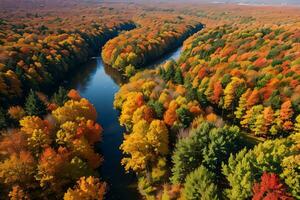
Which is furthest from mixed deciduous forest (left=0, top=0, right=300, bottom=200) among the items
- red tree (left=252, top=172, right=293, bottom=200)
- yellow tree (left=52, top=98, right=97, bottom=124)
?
yellow tree (left=52, top=98, right=97, bottom=124)

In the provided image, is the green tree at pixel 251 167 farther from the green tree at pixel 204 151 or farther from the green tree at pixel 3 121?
the green tree at pixel 3 121

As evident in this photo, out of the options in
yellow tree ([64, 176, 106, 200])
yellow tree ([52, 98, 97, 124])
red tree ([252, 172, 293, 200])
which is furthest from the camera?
yellow tree ([52, 98, 97, 124])

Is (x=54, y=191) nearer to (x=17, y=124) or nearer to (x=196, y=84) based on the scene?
(x=17, y=124)

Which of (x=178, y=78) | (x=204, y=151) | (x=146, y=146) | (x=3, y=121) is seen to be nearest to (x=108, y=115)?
(x=178, y=78)

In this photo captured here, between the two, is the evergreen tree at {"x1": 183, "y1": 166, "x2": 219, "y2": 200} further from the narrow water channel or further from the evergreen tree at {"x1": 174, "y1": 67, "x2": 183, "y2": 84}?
the evergreen tree at {"x1": 174, "y1": 67, "x2": 183, "y2": 84}

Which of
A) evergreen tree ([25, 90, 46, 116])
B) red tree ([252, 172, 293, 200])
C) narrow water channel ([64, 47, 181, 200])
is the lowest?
narrow water channel ([64, 47, 181, 200])

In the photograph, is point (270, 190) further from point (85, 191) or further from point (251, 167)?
point (85, 191)

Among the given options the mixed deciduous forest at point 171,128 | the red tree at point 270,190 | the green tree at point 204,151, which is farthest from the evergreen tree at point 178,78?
the red tree at point 270,190
